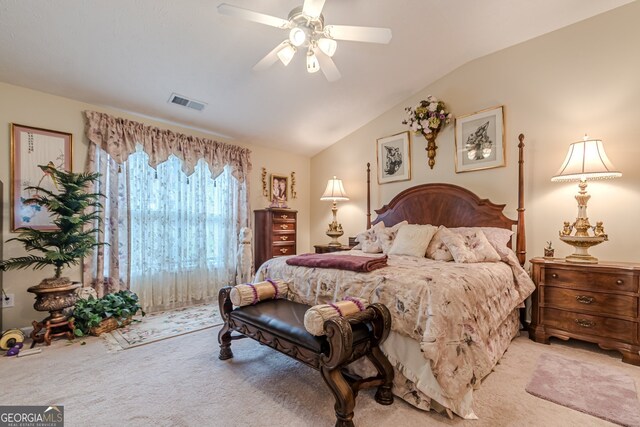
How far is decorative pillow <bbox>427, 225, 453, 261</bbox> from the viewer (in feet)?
9.79

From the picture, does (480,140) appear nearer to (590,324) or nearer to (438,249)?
(438,249)

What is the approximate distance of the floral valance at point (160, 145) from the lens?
11.1ft

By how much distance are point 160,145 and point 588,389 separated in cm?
469

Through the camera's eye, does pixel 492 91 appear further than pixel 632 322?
Yes

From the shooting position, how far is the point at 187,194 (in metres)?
4.07

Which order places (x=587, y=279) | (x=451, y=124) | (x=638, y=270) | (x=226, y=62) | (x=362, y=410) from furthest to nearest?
(x=451, y=124), (x=226, y=62), (x=587, y=279), (x=638, y=270), (x=362, y=410)

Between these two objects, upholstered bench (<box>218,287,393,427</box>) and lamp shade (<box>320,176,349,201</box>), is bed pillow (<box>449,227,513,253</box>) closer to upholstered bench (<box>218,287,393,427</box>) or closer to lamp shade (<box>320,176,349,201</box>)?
upholstered bench (<box>218,287,393,427</box>)

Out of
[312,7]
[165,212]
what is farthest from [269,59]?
[165,212]

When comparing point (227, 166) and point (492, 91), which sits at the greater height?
point (492, 91)

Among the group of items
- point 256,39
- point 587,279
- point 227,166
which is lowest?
point 587,279

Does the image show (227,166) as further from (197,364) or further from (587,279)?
(587,279)

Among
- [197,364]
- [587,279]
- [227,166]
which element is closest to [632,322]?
[587,279]

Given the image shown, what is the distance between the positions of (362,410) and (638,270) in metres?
2.41

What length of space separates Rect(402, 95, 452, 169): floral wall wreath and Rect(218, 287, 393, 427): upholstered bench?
2854 mm
